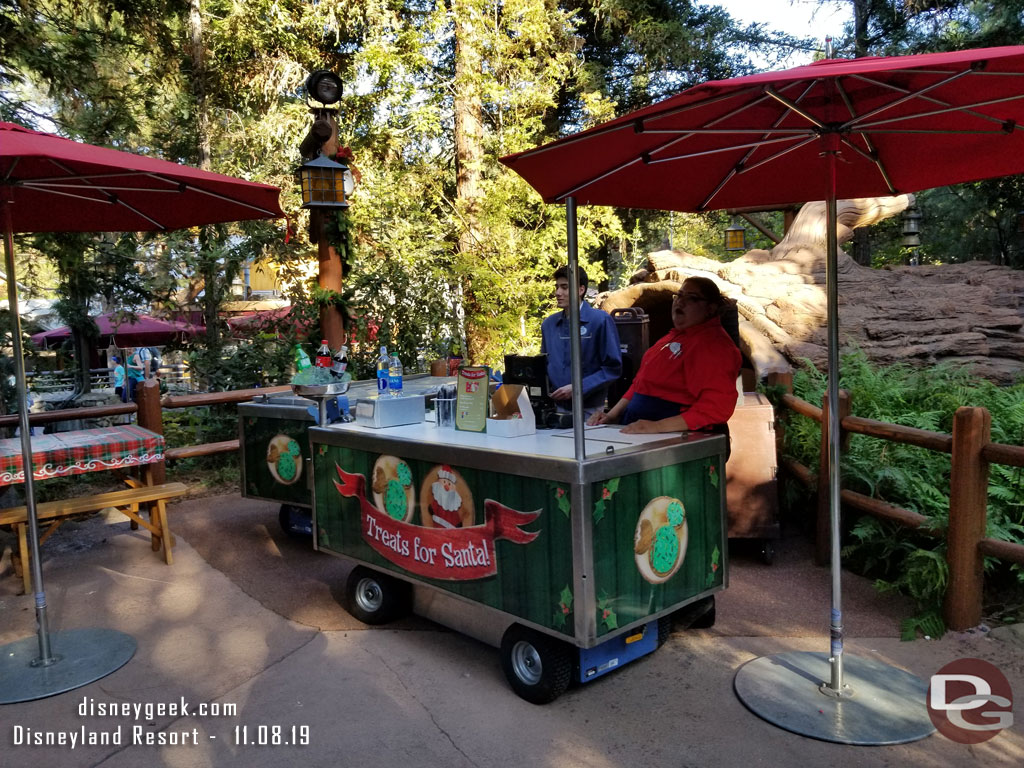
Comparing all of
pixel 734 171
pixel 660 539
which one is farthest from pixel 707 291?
pixel 660 539

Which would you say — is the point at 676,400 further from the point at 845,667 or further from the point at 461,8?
the point at 461,8

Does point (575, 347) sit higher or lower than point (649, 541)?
higher

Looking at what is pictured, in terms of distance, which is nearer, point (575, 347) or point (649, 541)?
point (575, 347)

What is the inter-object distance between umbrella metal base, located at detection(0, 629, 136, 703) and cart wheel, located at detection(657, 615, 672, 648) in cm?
270

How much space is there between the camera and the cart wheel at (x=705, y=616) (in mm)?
4012

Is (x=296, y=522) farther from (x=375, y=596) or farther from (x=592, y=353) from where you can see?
(x=592, y=353)

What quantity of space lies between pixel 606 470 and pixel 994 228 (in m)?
20.3

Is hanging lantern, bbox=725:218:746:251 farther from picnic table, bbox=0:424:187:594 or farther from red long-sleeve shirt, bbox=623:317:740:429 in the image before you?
picnic table, bbox=0:424:187:594

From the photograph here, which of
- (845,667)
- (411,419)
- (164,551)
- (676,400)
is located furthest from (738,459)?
(164,551)

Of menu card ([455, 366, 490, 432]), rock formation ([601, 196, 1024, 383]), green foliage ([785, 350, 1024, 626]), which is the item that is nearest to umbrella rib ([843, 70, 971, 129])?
menu card ([455, 366, 490, 432])

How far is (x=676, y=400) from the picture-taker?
3.98m

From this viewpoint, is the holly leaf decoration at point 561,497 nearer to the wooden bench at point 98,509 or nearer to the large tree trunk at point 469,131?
the wooden bench at point 98,509

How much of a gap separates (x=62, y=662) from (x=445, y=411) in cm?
231

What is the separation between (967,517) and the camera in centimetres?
388
